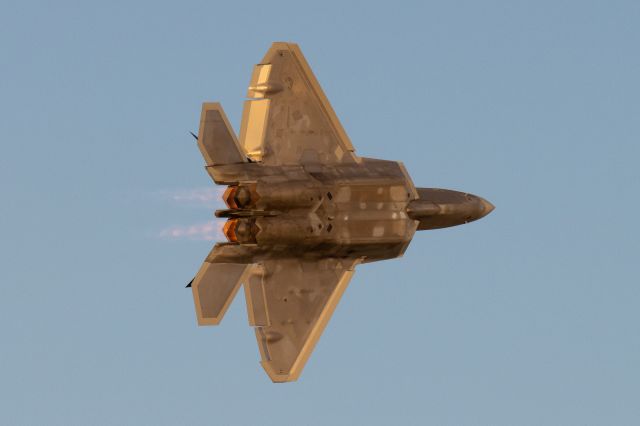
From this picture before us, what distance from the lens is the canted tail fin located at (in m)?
60.9

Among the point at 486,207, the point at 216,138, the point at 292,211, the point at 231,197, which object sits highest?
the point at 216,138

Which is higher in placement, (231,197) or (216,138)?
(216,138)

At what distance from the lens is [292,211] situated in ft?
204

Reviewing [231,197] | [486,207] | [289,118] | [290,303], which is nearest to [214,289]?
[231,197]

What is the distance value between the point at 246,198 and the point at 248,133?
11.0 feet

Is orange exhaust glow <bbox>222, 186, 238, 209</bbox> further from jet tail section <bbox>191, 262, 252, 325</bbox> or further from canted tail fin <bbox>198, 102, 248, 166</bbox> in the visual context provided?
jet tail section <bbox>191, 262, 252, 325</bbox>

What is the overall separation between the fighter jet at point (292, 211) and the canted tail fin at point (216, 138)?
3 centimetres

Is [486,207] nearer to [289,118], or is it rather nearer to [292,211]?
[289,118]

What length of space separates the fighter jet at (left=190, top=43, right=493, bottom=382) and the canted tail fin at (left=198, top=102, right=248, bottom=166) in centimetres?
3

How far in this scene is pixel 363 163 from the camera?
65.0 meters

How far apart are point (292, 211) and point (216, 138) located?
10.9 ft

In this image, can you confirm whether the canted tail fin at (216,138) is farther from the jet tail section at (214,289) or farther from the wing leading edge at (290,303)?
the wing leading edge at (290,303)

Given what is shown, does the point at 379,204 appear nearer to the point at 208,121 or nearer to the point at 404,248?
the point at 404,248

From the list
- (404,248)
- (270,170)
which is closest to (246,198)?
(270,170)
